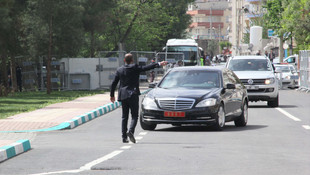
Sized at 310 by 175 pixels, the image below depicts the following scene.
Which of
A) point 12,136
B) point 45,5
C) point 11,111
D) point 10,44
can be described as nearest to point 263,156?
point 12,136

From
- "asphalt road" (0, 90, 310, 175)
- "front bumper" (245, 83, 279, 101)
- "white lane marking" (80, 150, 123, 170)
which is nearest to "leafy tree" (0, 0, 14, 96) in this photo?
"front bumper" (245, 83, 279, 101)

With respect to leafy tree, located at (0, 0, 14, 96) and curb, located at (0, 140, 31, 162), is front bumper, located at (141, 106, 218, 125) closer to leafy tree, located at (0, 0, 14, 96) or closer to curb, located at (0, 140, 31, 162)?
curb, located at (0, 140, 31, 162)

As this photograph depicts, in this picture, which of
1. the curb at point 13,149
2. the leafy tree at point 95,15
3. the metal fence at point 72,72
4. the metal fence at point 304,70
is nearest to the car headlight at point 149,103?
the curb at point 13,149

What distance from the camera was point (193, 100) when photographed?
1659 cm

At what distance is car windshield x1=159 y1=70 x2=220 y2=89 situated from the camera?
17.6m

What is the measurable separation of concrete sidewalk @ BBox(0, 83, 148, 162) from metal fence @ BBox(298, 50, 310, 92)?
1707cm

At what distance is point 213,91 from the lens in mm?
17125

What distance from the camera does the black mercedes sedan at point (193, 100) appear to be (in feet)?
54.5

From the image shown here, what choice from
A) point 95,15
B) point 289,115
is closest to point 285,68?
point 95,15

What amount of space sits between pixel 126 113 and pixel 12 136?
3.04 m

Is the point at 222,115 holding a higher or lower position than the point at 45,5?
lower

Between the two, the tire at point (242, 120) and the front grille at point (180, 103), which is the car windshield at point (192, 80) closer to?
the front grille at point (180, 103)

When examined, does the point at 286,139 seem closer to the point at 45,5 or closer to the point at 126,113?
the point at 126,113

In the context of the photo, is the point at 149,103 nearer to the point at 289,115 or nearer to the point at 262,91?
the point at 289,115
